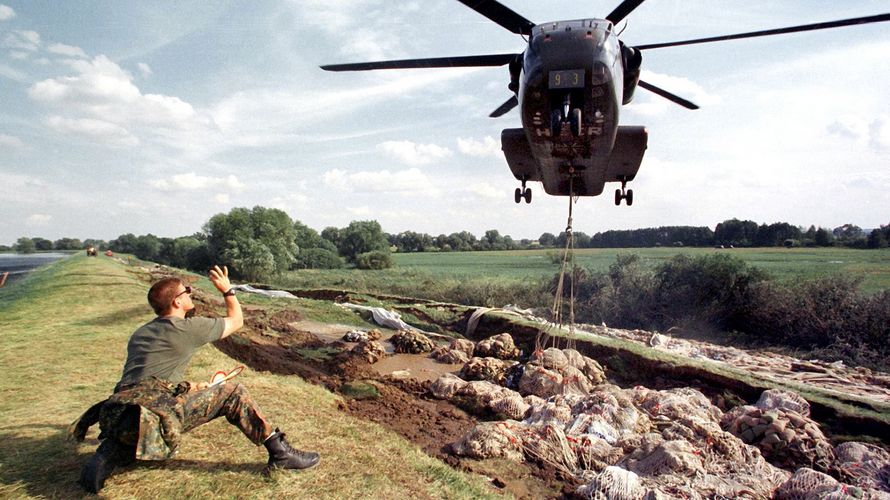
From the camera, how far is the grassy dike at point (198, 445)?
3951 millimetres

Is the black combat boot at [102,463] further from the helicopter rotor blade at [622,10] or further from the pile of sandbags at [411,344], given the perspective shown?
the pile of sandbags at [411,344]

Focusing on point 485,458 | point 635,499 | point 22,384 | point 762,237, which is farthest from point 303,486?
point 762,237

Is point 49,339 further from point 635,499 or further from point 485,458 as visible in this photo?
point 635,499

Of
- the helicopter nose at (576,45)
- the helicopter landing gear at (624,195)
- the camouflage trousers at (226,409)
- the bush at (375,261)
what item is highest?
the helicopter nose at (576,45)

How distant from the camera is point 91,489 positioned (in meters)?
3.53

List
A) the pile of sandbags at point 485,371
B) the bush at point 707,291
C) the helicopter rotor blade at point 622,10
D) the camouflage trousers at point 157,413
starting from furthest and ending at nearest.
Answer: the bush at point 707,291 → the pile of sandbags at point 485,371 → the helicopter rotor blade at point 622,10 → the camouflage trousers at point 157,413

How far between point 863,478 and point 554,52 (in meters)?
7.73

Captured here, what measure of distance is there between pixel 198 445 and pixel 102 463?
1.20 meters

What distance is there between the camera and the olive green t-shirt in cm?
368

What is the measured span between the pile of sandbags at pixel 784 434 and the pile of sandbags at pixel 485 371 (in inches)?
190

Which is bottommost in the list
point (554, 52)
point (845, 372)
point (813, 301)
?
point (845, 372)

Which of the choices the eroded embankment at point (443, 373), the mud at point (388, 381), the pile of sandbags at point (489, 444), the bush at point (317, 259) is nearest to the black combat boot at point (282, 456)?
the mud at point (388, 381)

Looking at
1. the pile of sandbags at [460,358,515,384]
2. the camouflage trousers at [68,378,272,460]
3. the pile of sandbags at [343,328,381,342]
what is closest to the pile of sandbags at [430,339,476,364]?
the pile of sandbags at [460,358,515,384]

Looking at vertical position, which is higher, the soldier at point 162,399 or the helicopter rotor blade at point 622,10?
the helicopter rotor blade at point 622,10
